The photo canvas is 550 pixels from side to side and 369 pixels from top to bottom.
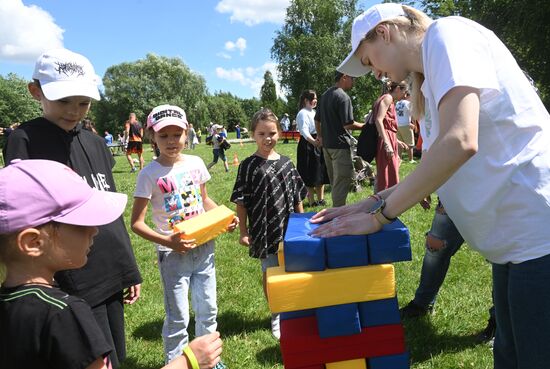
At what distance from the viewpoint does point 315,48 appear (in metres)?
42.5

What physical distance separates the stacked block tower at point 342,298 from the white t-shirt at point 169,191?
1419 mm

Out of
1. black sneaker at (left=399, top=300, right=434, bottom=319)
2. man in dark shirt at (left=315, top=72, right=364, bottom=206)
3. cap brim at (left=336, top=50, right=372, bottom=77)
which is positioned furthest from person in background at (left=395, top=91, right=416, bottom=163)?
cap brim at (left=336, top=50, right=372, bottom=77)

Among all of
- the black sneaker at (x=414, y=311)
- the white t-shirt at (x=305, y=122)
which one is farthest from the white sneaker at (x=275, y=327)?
the white t-shirt at (x=305, y=122)

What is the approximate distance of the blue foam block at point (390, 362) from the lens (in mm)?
1991

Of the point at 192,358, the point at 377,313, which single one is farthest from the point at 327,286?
the point at 192,358

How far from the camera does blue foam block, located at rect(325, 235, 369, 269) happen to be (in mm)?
1867

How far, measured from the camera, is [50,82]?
230 centimetres

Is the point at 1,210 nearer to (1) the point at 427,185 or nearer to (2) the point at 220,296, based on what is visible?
(1) the point at 427,185

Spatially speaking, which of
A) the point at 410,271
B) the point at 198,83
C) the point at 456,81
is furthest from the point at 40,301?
the point at 198,83

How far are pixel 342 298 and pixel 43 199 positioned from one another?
4.04ft

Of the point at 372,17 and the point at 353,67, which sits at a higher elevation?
the point at 372,17

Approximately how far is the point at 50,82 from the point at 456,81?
1996 mm

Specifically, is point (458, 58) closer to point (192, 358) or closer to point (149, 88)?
point (192, 358)

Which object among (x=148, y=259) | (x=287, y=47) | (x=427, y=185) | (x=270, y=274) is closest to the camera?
(x=427, y=185)
